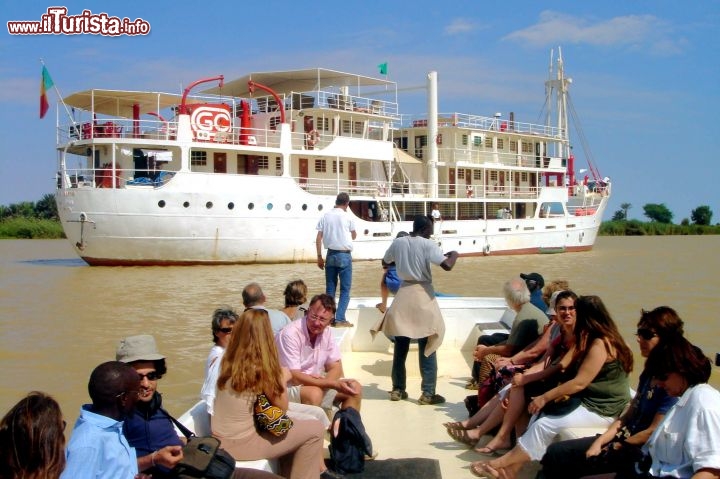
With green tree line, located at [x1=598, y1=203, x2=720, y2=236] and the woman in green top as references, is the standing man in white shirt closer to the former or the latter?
the woman in green top

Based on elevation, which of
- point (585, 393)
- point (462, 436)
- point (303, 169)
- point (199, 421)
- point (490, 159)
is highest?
point (490, 159)

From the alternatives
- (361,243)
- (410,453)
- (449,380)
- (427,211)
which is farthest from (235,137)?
(410,453)

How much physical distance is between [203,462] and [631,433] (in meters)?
2.02

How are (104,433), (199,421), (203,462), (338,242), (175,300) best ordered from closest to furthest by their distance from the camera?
1. (104,433)
2. (203,462)
3. (199,421)
4. (338,242)
5. (175,300)

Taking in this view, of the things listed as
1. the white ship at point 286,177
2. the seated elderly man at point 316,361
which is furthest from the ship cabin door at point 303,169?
the seated elderly man at point 316,361

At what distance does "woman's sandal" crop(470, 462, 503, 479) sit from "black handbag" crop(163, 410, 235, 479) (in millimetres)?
1612

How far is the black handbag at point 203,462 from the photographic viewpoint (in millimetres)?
2965

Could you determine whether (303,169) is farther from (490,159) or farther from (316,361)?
(316,361)

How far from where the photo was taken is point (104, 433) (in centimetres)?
240

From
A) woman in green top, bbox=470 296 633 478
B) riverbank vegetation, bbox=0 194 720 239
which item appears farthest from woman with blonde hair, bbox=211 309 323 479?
riverbank vegetation, bbox=0 194 720 239

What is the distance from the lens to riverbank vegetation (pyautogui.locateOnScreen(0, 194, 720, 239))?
55.1 m

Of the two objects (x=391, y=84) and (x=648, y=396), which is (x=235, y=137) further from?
(x=648, y=396)

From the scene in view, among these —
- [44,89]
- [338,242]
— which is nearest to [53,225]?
[44,89]

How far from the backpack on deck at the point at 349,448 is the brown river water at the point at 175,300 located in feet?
9.28
